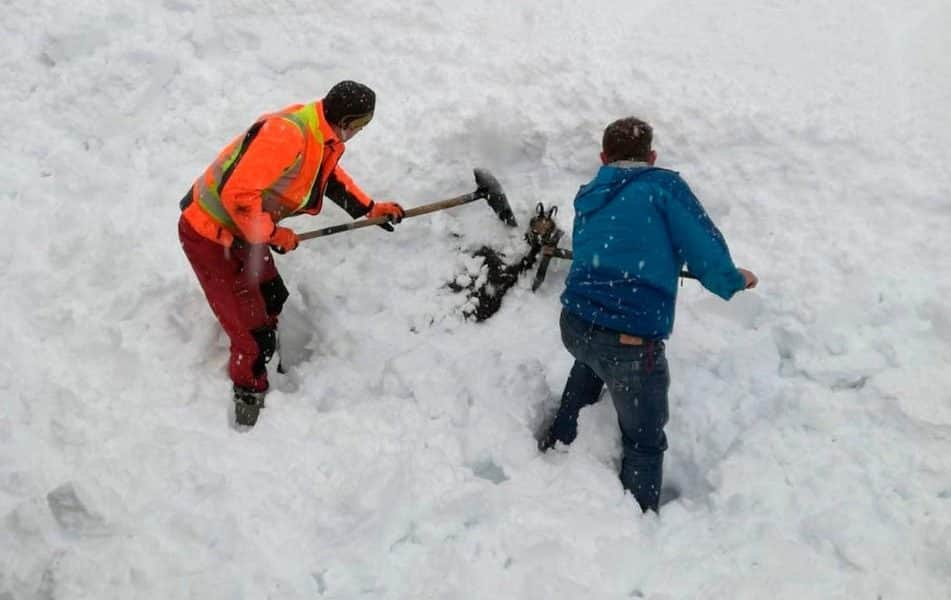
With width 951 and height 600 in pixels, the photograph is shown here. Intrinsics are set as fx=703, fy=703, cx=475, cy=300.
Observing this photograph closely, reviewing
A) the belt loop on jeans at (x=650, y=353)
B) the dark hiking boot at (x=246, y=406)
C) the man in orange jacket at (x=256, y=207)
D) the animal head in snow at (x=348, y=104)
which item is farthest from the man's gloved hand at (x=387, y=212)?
the belt loop on jeans at (x=650, y=353)

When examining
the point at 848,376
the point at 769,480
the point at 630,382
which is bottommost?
the point at 769,480

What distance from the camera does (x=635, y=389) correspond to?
10.5 ft

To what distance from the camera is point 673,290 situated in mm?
3111

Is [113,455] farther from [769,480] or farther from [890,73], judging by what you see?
[890,73]

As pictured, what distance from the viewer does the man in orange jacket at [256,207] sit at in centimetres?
333

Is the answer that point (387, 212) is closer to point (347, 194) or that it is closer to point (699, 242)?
point (347, 194)

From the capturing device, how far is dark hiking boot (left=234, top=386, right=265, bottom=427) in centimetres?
381

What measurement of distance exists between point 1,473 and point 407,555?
1987 mm

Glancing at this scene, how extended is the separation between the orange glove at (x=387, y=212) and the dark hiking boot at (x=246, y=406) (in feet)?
4.13

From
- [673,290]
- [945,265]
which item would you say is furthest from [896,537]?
[945,265]

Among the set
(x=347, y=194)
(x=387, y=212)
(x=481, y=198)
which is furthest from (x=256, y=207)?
(x=481, y=198)

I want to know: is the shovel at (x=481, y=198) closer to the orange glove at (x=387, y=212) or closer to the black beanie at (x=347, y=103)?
the orange glove at (x=387, y=212)

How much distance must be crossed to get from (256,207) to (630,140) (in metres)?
1.76

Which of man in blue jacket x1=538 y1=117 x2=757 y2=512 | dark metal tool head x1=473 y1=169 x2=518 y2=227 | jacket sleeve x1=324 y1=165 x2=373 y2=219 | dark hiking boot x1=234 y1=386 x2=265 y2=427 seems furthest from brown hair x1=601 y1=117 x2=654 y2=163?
dark hiking boot x1=234 y1=386 x2=265 y2=427
